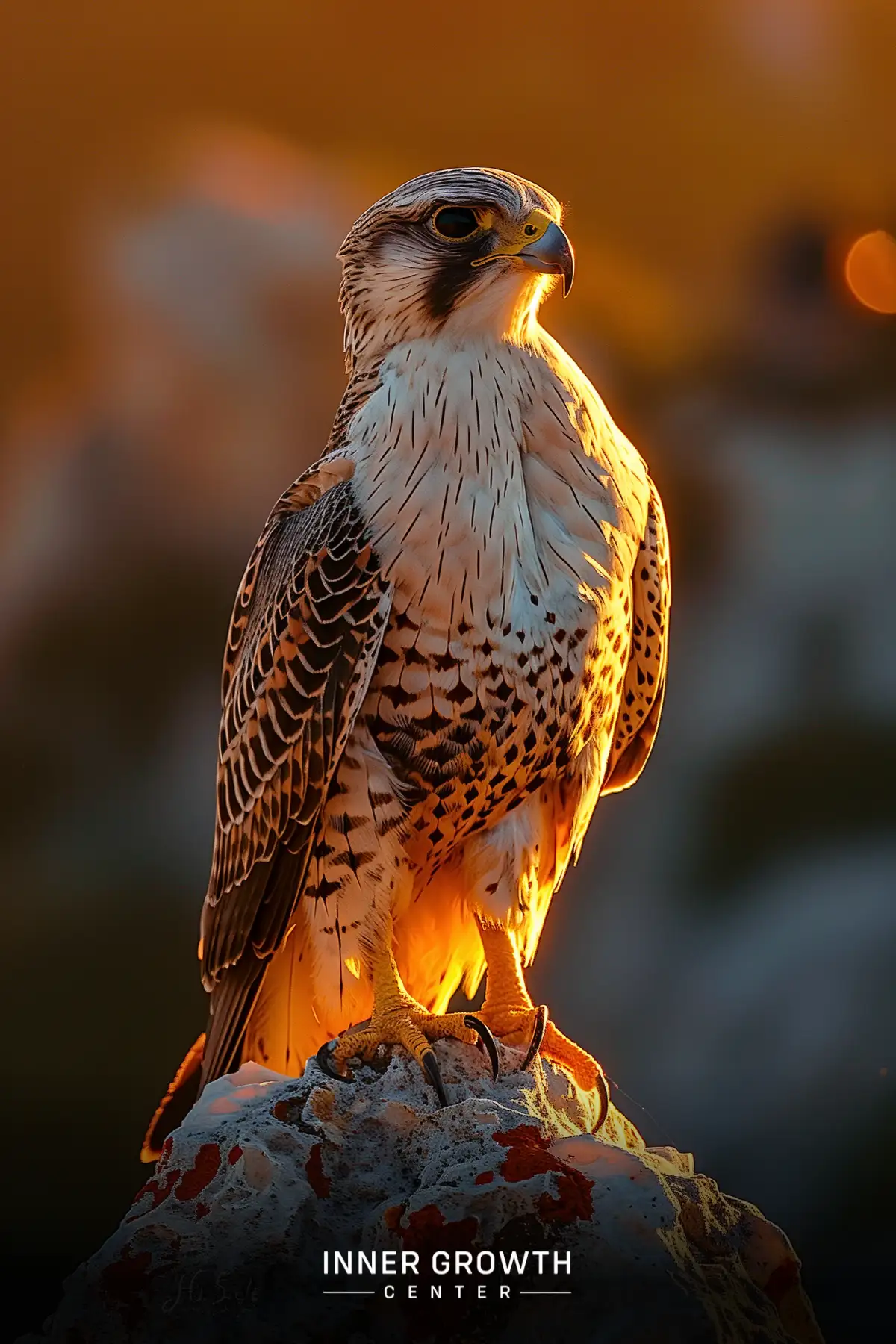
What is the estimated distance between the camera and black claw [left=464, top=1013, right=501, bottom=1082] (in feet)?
7.50

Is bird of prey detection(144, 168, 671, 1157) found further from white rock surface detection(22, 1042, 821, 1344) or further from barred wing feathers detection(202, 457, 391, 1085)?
Answer: white rock surface detection(22, 1042, 821, 1344)

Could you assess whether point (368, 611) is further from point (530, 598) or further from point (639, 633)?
point (639, 633)

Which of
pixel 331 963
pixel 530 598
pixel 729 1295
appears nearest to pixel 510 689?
pixel 530 598

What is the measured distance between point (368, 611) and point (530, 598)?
0.85 ft

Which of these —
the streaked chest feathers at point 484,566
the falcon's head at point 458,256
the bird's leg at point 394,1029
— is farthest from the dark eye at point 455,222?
the bird's leg at point 394,1029

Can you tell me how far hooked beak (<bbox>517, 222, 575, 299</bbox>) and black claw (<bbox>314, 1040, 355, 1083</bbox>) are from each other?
125 centimetres

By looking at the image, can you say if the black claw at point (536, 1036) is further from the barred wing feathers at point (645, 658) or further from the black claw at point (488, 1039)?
the barred wing feathers at point (645, 658)

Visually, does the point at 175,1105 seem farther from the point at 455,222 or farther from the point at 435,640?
the point at 455,222

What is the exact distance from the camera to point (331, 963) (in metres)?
2.47

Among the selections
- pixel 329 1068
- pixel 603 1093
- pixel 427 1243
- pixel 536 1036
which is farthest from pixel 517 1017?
pixel 427 1243

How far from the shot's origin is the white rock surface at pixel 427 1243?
189 cm

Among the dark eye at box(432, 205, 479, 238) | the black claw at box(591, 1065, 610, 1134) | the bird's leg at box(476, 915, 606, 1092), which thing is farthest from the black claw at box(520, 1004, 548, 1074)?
the dark eye at box(432, 205, 479, 238)

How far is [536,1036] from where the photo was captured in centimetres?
239

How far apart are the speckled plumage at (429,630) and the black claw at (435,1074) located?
0.23 metres
